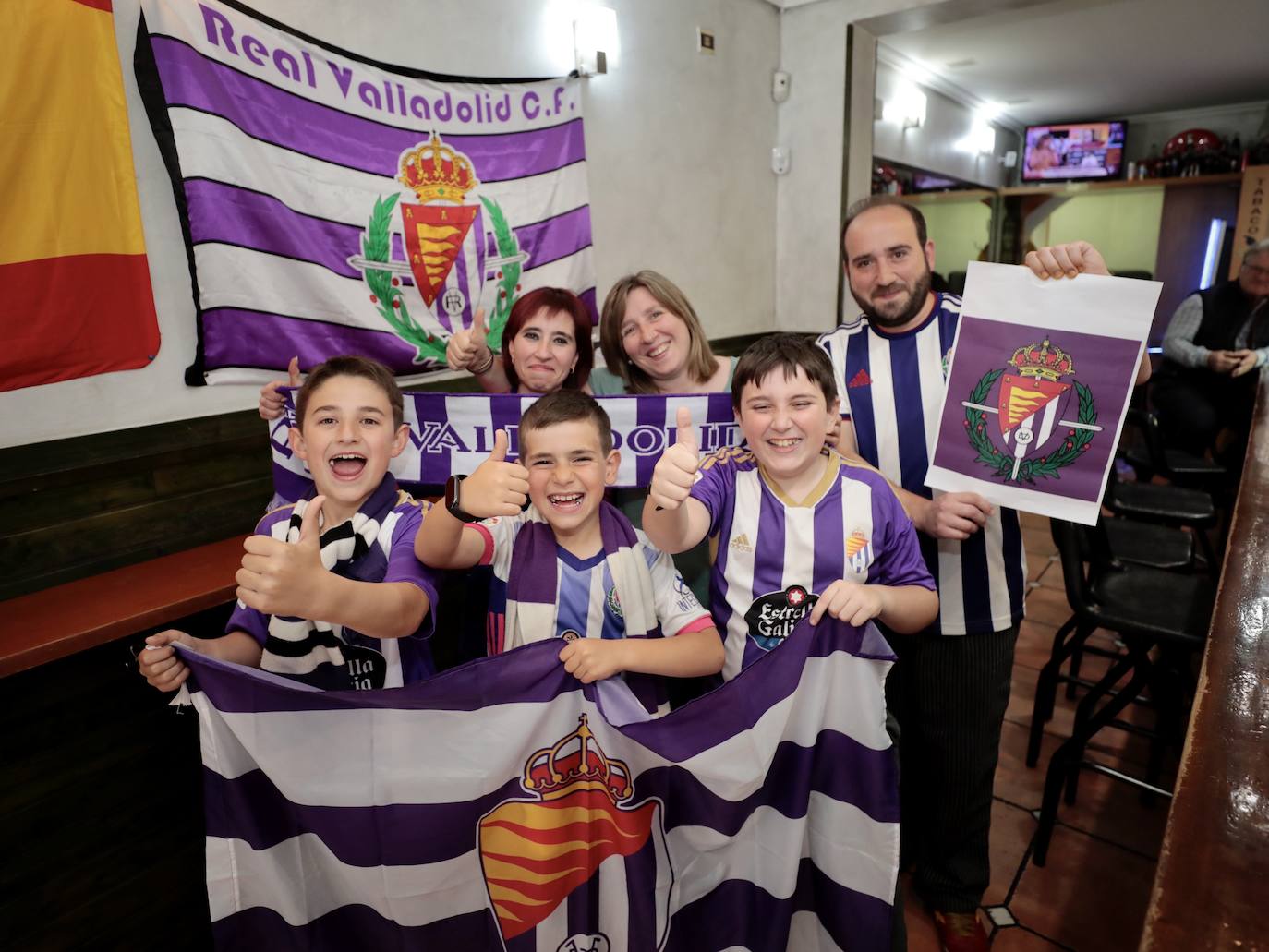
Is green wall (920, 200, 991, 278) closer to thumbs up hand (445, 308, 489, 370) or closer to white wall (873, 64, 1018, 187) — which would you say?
white wall (873, 64, 1018, 187)

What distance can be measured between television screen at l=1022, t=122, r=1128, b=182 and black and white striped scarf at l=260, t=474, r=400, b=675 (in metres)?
11.6

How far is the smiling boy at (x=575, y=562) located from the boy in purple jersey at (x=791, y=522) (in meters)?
0.12

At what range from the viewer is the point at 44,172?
5.98ft

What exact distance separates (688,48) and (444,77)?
1739 millimetres

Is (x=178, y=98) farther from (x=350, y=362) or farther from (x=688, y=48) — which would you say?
(x=688, y=48)

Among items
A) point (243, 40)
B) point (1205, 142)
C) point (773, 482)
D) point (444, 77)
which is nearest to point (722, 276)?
point (444, 77)

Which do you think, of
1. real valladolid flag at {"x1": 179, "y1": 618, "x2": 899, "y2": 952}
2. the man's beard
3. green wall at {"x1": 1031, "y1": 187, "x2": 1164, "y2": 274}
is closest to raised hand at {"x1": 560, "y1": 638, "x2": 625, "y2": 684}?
real valladolid flag at {"x1": 179, "y1": 618, "x2": 899, "y2": 952}

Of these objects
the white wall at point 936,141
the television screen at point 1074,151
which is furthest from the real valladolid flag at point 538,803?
the television screen at point 1074,151

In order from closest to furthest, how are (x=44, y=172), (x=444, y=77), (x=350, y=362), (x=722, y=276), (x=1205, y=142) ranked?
(x=350, y=362) < (x=44, y=172) < (x=444, y=77) < (x=722, y=276) < (x=1205, y=142)

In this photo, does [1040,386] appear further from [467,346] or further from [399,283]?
[399,283]

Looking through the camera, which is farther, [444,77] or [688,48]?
[688,48]

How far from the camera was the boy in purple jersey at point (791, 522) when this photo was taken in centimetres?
152

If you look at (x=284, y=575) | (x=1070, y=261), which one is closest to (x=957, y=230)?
(x=1070, y=261)

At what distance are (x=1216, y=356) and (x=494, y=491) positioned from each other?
4777mm
